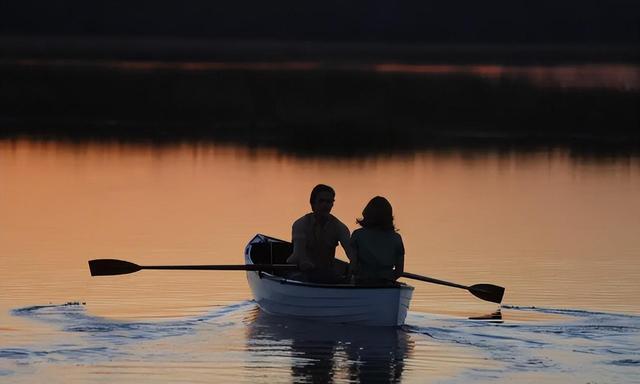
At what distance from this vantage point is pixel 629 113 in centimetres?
4666

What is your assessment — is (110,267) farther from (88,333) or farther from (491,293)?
(491,293)

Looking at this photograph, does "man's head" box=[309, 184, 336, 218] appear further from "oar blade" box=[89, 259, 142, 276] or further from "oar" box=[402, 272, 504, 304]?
"oar blade" box=[89, 259, 142, 276]

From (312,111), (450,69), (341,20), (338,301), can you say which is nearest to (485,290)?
(338,301)

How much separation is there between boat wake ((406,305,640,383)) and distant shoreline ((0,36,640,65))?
60253 millimetres

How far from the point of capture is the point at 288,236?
22.4 metres

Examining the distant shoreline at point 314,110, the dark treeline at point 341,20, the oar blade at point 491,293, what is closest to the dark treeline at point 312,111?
the distant shoreline at point 314,110

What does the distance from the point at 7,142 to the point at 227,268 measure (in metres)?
17.9

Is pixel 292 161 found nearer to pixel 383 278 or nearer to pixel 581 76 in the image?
pixel 383 278

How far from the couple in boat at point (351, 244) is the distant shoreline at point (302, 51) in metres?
59.6

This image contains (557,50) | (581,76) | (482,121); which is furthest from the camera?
(557,50)

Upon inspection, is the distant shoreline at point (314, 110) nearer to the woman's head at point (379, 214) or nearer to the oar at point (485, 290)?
the oar at point (485, 290)

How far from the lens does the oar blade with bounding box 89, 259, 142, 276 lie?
59.3 ft

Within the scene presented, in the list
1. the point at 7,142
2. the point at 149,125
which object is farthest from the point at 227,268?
the point at 149,125

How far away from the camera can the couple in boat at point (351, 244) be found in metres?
16.7
